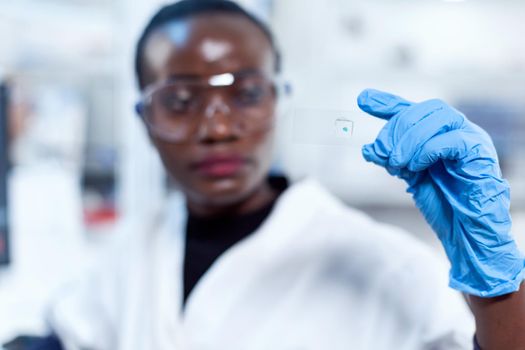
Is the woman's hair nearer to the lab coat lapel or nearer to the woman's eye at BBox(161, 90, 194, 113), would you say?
the woman's eye at BBox(161, 90, 194, 113)

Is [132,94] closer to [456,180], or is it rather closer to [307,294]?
[307,294]

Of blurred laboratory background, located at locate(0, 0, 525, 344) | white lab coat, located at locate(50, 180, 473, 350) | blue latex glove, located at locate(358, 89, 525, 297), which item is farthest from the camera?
blurred laboratory background, located at locate(0, 0, 525, 344)

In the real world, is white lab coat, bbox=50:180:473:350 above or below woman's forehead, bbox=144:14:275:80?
below

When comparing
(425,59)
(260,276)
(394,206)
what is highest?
(425,59)

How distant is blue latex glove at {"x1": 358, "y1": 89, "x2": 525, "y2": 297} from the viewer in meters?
0.51

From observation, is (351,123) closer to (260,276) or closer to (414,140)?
(414,140)

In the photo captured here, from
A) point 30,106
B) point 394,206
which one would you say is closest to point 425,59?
point 394,206

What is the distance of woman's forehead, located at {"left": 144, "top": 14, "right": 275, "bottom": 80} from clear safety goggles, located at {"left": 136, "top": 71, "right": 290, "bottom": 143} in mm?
23

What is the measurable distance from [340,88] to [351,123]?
0.92m

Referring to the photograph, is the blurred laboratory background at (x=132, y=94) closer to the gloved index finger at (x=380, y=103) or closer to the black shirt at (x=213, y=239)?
the black shirt at (x=213, y=239)

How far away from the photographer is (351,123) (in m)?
0.58

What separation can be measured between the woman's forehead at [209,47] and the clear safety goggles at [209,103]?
0.9 inches

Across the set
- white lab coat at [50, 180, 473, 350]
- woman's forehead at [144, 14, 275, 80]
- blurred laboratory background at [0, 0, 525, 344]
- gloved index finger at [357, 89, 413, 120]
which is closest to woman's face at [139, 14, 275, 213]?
woman's forehead at [144, 14, 275, 80]

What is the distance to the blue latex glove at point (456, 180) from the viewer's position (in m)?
0.51
